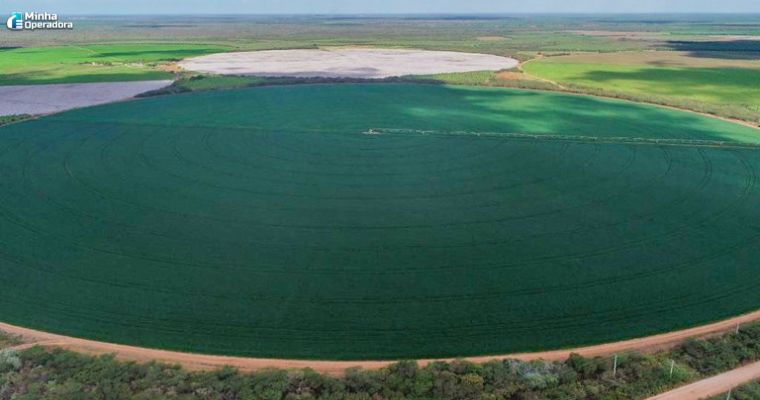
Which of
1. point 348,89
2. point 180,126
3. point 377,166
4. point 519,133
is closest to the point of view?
point 377,166

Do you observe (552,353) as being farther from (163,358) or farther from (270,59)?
(270,59)

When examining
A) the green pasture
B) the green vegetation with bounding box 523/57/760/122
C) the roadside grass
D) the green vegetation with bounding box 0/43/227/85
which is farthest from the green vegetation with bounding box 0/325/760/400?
the green vegetation with bounding box 0/43/227/85

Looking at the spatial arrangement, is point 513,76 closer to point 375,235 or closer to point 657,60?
point 657,60

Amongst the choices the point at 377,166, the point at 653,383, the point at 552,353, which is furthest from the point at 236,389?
the point at 377,166

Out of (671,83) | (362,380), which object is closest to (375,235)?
(362,380)

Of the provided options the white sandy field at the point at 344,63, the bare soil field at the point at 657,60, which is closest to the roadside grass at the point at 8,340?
the white sandy field at the point at 344,63

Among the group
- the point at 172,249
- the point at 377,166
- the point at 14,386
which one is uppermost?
the point at 377,166

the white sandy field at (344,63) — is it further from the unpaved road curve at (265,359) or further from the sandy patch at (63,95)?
the unpaved road curve at (265,359)
